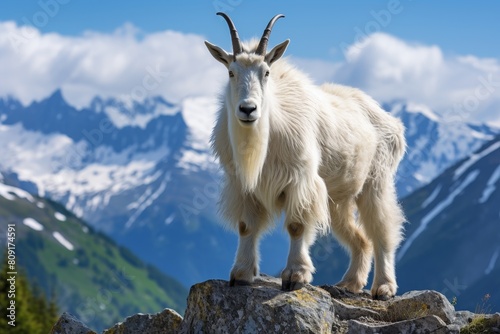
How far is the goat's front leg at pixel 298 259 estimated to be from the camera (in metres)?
13.0

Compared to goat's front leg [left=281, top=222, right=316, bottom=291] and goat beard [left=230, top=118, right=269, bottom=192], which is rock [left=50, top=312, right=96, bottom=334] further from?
goat beard [left=230, top=118, right=269, bottom=192]

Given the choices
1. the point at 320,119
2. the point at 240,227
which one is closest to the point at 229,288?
the point at 240,227

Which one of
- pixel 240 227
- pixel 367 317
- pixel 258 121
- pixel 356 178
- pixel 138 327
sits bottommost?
pixel 138 327

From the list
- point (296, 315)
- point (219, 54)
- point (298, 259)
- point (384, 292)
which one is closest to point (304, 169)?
point (298, 259)

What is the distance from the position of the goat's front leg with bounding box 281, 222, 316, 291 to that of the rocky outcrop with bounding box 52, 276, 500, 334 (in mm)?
215

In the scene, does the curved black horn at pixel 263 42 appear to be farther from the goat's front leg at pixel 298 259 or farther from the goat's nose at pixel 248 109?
the goat's front leg at pixel 298 259

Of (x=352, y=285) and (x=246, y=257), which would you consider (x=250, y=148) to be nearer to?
(x=246, y=257)

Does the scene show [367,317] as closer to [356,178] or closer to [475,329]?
[475,329]

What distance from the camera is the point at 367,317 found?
42.9 ft

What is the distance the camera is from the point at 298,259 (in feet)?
43.4

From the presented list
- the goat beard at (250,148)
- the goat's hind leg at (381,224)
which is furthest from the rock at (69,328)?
the goat's hind leg at (381,224)

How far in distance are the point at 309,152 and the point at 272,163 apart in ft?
2.16

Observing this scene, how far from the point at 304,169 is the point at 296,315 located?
244 centimetres

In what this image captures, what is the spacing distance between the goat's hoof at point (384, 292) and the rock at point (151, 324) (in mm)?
3521
